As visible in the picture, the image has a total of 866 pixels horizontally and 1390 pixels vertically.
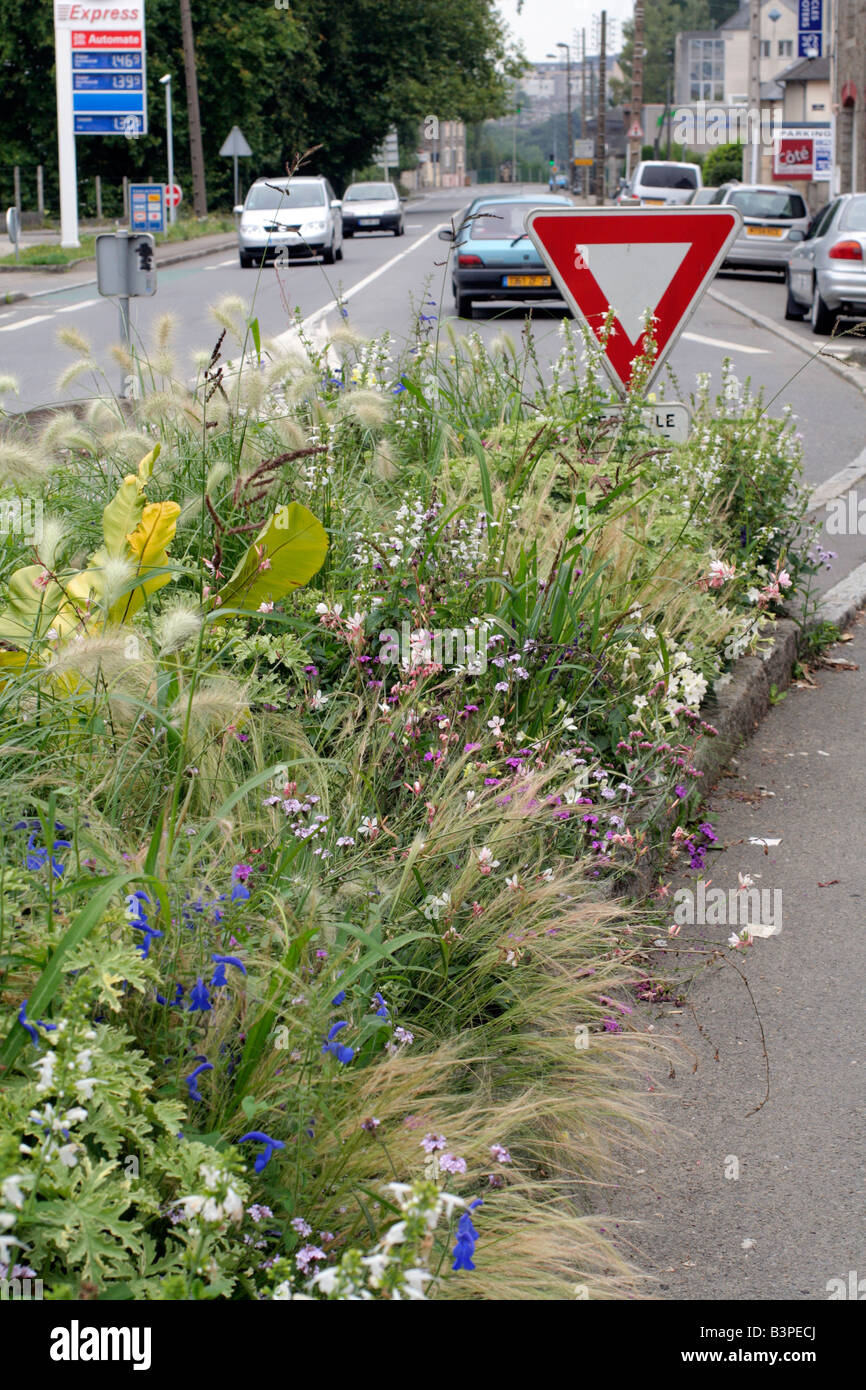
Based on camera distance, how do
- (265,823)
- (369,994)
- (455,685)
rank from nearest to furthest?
Result: 1. (369,994)
2. (265,823)
3. (455,685)

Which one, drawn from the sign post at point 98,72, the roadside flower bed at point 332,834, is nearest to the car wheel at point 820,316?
the roadside flower bed at point 332,834

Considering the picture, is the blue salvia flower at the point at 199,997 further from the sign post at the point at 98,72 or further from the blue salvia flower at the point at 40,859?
the sign post at the point at 98,72

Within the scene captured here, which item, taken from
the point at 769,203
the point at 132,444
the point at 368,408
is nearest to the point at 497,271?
the point at 769,203

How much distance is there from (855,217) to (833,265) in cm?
109

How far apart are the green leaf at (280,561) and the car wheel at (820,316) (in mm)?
14896

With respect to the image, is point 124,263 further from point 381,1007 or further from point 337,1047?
point 337,1047

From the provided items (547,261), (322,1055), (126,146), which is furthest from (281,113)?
(322,1055)

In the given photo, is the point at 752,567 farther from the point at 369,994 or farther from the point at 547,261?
the point at 369,994

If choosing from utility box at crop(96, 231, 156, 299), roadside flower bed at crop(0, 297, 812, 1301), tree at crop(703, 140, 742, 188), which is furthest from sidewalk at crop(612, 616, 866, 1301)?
tree at crop(703, 140, 742, 188)

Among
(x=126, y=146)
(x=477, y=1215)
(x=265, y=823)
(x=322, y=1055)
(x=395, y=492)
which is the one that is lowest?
(x=477, y=1215)

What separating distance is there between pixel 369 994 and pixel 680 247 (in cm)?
363

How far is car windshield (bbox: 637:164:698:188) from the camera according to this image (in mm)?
38625

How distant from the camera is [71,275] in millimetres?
27594

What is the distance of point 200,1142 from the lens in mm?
2000
